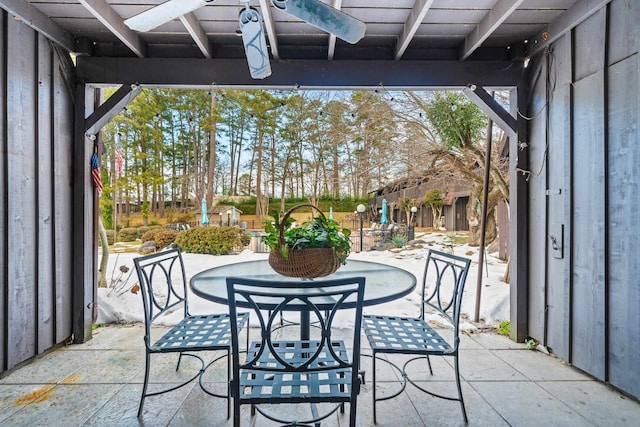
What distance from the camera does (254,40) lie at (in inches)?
66.4

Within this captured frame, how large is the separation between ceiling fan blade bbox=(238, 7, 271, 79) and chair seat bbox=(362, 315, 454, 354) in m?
1.57

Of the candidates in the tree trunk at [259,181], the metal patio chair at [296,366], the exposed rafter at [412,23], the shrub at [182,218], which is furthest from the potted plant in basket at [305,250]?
the shrub at [182,218]

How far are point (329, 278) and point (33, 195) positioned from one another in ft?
6.85

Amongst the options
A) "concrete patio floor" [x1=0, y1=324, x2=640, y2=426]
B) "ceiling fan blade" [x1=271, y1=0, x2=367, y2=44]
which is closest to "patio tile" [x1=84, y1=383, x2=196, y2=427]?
"concrete patio floor" [x1=0, y1=324, x2=640, y2=426]

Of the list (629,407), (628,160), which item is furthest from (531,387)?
(628,160)

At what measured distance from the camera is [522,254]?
2.63m

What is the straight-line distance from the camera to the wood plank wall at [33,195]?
2.04 metres

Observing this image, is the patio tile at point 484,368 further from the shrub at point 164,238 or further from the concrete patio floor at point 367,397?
the shrub at point 164,238

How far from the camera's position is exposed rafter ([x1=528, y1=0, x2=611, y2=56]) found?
1.96 metres

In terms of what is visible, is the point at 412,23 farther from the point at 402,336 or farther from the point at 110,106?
the point at 110,106

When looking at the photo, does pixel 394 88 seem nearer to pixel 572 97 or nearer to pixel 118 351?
pixel 572 97

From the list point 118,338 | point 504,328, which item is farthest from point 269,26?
point 504,328

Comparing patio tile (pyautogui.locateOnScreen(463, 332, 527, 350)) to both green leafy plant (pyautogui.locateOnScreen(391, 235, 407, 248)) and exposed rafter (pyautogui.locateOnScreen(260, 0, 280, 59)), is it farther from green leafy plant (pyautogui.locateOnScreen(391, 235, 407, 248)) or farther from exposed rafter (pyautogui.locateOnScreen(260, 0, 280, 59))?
green leafy plant (pyautogui.locateOnScreen(391, 235, 407, 248))

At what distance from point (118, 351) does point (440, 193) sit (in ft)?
32.5
